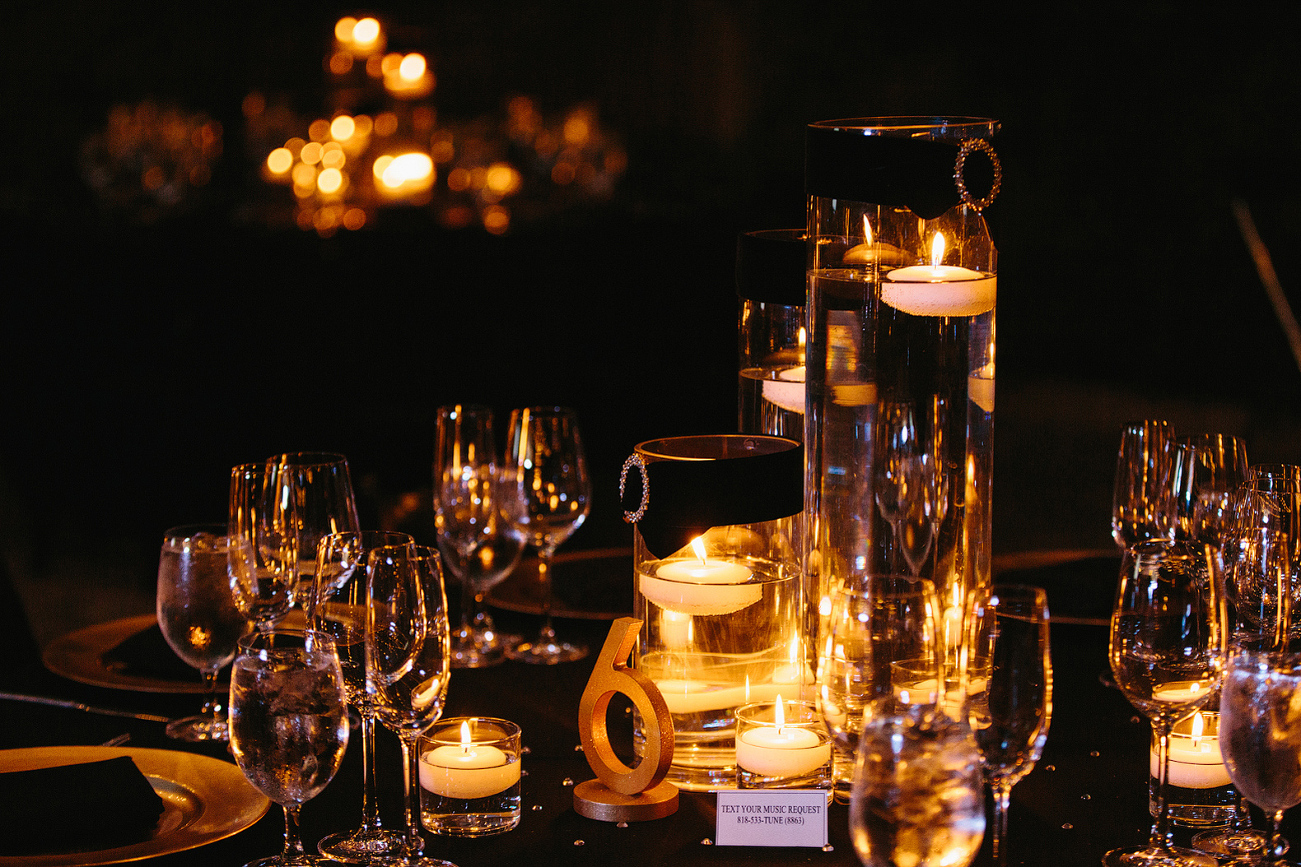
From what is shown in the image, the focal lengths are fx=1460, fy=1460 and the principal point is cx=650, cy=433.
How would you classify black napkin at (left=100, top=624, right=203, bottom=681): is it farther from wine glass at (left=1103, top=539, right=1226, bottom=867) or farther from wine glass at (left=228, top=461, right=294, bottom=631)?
wine glass at (left=1103, top=539, right=1226, bottom=867)

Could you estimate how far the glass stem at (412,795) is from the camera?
121cm

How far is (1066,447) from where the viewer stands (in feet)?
14.5

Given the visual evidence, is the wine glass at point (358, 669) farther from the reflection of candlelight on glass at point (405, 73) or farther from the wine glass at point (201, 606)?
the reflection of candlelight on glass at point (405, 73)

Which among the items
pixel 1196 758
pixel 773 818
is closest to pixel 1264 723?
pixel 1196 758

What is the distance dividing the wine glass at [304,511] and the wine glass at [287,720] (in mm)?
404

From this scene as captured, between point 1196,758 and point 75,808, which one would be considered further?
point 1196,758

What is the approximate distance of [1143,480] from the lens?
5.72 feet

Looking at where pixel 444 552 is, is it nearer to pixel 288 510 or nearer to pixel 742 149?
pixel 288 510

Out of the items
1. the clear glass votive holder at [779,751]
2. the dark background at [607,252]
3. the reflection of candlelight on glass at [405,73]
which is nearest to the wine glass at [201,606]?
the clear glass votive holder at [779,751]

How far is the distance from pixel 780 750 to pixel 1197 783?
0.37 meters

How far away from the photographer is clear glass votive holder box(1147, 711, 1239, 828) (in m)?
1.27

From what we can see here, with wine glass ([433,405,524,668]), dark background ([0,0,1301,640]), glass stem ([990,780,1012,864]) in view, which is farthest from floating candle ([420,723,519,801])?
dark background ([0,0,1301,640])

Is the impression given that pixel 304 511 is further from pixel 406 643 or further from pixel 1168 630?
pixel 1168 630

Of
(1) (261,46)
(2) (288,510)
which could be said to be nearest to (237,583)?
(2) (288,510)
